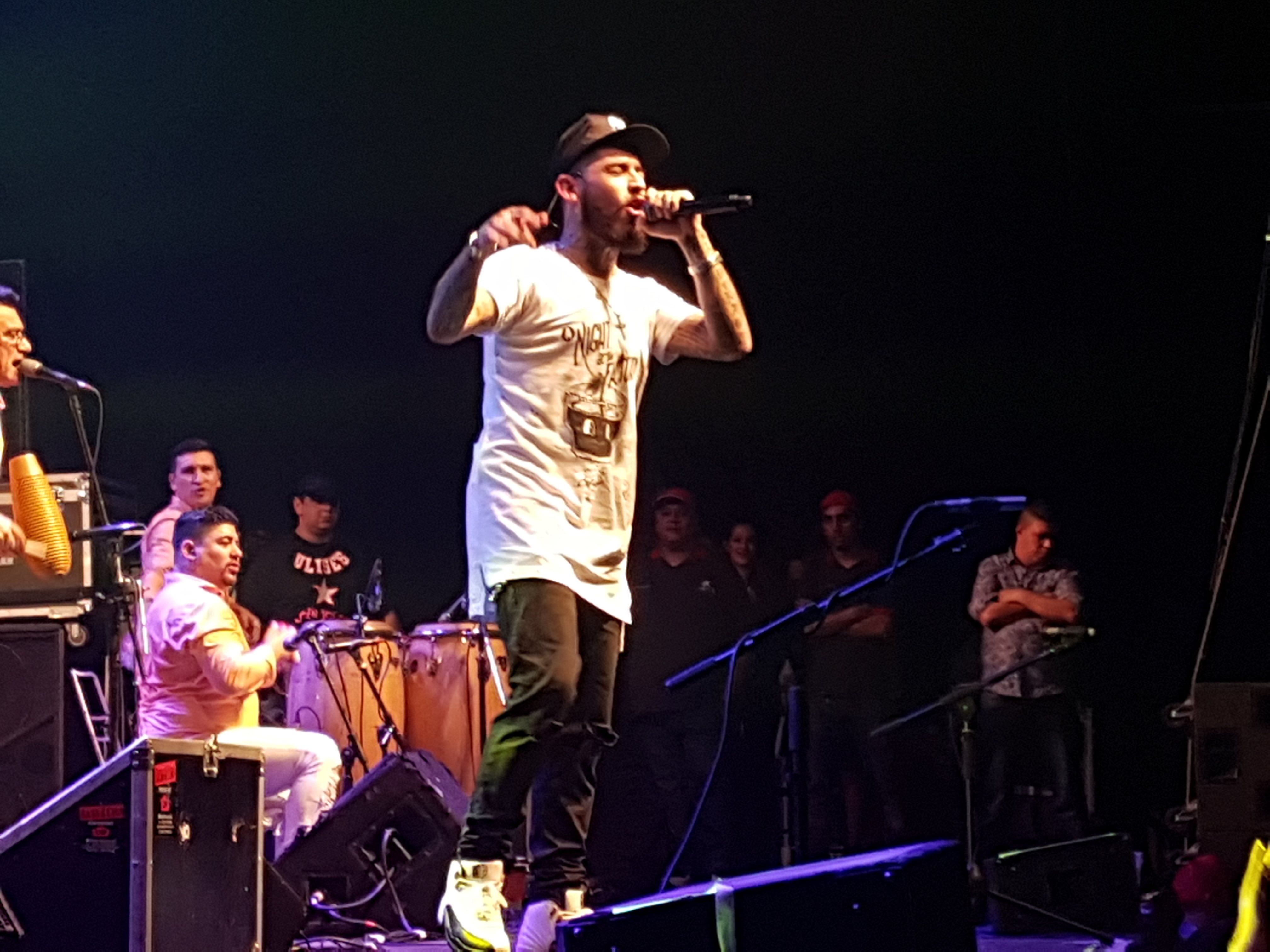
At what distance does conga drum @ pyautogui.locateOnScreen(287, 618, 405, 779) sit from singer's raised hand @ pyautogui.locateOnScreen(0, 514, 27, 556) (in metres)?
2.29

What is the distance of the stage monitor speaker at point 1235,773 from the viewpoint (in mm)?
4816

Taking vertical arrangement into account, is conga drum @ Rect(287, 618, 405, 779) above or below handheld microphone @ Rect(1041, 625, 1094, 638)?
below

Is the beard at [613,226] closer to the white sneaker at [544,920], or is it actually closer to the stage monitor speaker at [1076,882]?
the white sneaker at [544,920]

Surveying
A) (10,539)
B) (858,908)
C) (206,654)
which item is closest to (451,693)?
(206,654)

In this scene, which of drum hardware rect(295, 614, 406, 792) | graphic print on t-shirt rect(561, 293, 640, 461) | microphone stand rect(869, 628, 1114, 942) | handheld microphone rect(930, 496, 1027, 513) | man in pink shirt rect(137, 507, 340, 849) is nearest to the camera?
graphic print on t-shirt rect(561, 293, 640, 461)

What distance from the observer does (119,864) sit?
4.43m

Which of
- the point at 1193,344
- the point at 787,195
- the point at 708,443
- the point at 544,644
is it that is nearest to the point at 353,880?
the point at 544,644

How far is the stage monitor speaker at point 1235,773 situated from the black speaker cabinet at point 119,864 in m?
3.01

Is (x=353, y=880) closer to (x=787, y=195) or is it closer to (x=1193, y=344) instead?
(x=787, y=195)

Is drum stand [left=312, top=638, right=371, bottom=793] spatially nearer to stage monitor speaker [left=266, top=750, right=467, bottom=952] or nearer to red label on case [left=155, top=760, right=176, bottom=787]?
stage monitor speaker [left=266, top=750, right=467, bottom=952]

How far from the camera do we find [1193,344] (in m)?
9.20

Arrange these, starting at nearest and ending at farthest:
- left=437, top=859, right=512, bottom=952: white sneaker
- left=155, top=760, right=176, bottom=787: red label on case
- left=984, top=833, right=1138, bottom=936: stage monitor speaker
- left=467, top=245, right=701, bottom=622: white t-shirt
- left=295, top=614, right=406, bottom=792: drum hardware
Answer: left=437, top=859, right=512, bottom=952: white sneaker → left=467, top=245, right=701, bottom=622: white t-shirt → left=155, top=760, right=176, bottom=787: red label on case → left=984, top=833, right=1138, bottom=936: stage monitor speaker → left=295, top=614, right=406, bottom=792: drum hardware

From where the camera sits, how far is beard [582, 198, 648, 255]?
414 centimetres

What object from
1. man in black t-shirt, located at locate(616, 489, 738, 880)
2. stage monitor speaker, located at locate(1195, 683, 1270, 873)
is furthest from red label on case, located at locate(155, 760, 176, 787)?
man in black t-shirt, located at locate(616, 489, 738, 880)
